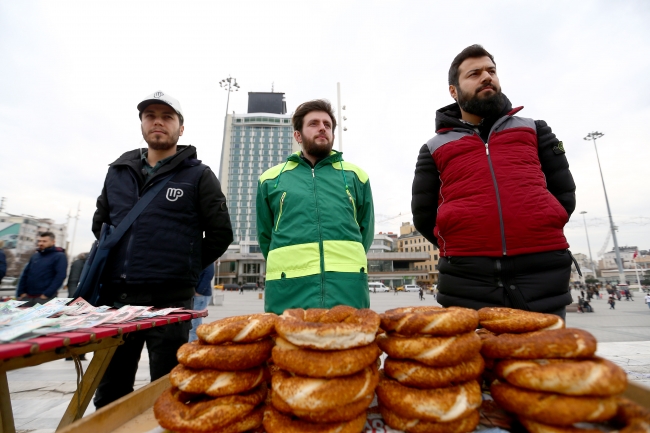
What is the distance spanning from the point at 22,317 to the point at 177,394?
37.1 inches

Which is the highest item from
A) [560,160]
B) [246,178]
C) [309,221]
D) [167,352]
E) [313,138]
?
[246,178]

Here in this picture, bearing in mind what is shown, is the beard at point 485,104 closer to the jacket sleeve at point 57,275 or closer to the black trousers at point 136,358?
the black trousers at point 136,358

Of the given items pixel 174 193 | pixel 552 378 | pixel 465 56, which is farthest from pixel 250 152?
pixel 552 378

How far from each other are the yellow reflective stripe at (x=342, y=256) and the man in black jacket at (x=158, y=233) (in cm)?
97

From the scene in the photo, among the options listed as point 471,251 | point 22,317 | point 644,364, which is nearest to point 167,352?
point 22,317

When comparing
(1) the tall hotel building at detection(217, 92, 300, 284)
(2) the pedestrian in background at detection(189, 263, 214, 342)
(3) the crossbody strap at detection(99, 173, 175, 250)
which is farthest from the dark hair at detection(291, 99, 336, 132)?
(1) the tall hotel building at detection(217, 92, 300, 284)

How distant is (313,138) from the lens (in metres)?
2.53

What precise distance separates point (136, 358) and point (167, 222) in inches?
41.0

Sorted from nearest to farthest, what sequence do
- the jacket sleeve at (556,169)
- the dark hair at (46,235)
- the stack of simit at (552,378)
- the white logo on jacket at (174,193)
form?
the stack of simit at (552,378), the jacket sleeve at (556,169), the white logo on jacket at (174,193), the dark hair at (46,235)

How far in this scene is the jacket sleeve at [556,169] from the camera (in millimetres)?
1965

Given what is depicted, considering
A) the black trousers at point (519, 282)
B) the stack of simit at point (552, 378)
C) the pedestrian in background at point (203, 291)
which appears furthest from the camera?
the pedestrian in background at point (203, 291)

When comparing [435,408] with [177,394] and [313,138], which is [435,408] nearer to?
[177,394]

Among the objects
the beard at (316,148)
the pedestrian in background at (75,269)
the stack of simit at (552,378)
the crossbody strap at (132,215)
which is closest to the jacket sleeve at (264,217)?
the beard at (316,148)

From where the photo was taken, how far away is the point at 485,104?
1.99 m
